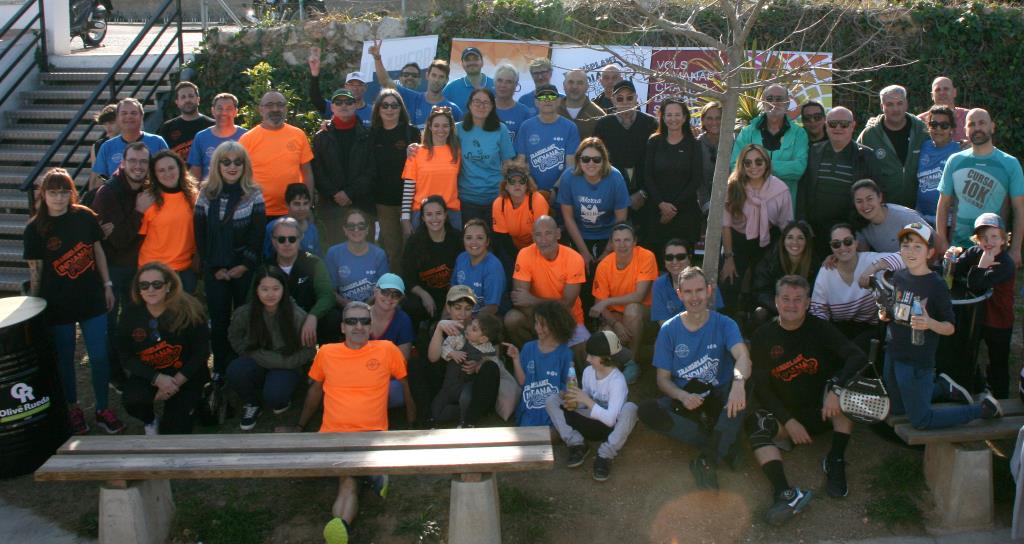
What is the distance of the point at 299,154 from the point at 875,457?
488cm

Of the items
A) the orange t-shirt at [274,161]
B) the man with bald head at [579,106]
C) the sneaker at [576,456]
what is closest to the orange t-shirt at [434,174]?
the orange t-shirt at [274,161]

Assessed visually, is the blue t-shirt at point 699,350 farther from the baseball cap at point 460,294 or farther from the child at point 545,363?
the baseball cap at point 460,294

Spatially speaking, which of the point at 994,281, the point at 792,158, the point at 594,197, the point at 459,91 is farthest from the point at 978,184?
the point at 459,91

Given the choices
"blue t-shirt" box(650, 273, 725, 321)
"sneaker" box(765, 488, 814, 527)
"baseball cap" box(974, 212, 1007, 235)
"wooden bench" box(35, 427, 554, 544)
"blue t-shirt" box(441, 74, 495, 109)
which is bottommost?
"sneaker" box(765, 488, 814, 527)

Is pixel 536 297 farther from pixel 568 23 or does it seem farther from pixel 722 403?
pixel 568 23

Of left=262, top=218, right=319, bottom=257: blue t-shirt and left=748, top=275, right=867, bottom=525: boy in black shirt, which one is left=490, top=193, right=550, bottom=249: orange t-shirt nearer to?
left=262, top=218, right=319, bottom=257: blue t-shirt

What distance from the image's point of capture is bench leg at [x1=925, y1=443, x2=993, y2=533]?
521 cm

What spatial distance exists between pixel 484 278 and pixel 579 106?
228cm

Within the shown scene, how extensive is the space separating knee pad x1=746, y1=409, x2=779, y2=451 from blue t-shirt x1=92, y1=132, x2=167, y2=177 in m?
5.07

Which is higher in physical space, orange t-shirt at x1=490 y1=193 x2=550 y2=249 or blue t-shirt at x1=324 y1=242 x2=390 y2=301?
orange t-shirt at x1=490 y1=193 x2=550 y2=249

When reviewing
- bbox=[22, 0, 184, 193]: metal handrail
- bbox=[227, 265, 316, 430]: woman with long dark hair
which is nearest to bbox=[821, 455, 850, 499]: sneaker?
bbox=[227, 265, 316, 430]: woman with long dark hair

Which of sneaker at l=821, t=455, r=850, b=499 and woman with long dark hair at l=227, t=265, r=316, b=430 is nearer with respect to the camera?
sneaker at l=821, t=455, r=850, b=499

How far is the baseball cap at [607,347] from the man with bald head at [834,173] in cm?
215

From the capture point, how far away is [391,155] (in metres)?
7.69
